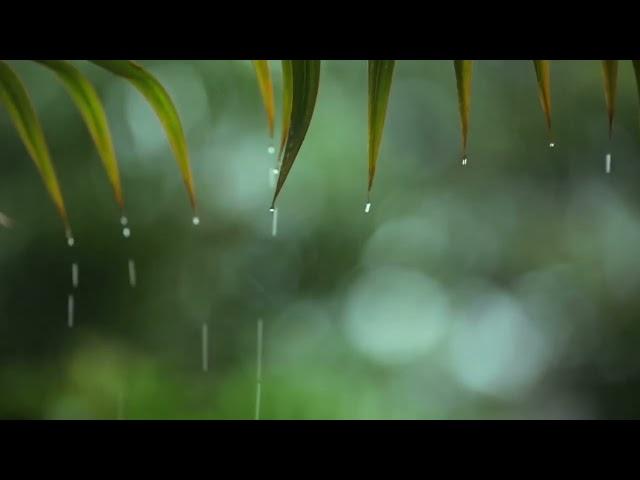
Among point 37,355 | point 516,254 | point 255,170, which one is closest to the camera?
point 37,355

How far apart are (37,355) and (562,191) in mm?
3230

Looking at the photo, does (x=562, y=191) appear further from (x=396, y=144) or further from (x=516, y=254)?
(x=396, y=144)

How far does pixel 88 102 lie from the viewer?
24.7 inches

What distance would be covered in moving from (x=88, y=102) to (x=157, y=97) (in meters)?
0.05

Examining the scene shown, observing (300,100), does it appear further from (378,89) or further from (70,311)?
(70,311)

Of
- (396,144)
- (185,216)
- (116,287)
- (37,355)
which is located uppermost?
(396,144)

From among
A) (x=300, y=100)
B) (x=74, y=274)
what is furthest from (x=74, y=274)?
(x=300, y=100)

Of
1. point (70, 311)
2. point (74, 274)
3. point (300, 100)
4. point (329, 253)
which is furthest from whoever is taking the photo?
point (329, 253)

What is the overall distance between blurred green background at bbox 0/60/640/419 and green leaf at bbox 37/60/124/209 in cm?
374

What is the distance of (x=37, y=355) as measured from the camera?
190 inches

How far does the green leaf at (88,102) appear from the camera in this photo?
0.59 meters

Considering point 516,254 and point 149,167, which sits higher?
point 149,167

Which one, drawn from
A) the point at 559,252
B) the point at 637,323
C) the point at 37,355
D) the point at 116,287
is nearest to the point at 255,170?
the point at 116,287
